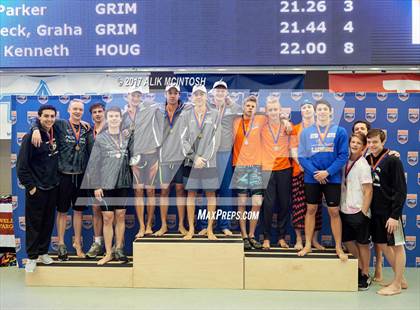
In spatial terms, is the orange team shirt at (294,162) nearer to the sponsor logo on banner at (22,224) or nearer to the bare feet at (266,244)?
the bare feet at (266,244)

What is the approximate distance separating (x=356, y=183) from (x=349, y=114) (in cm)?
116

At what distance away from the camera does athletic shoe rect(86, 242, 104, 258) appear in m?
4.33

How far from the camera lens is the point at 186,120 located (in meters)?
4.33

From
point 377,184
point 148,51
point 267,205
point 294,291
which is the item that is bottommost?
point 294,291

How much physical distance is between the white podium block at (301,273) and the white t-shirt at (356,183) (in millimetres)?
503

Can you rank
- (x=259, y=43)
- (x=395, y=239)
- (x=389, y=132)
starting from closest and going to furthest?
(x=259, y=43), (x=395, y=239), (x=389, y=132)

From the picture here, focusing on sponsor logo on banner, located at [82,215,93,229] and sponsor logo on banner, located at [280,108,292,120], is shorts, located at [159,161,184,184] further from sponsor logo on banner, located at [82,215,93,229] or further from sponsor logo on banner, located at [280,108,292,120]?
sponsor logo on banner, located at [280,108,292,120]

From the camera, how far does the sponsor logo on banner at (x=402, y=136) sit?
4.76 metres

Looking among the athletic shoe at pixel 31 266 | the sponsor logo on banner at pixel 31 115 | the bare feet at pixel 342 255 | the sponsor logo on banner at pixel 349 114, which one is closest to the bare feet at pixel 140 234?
the athletic shoe at pixel 31 266

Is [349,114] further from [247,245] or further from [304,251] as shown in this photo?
[247,245]

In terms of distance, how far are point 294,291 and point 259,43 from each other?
8.57 ft

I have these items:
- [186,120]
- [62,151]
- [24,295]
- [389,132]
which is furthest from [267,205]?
[24,295]

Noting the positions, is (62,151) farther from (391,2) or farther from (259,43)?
(391,2)

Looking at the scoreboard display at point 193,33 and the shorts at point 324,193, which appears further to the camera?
the shorts at point 324,193
